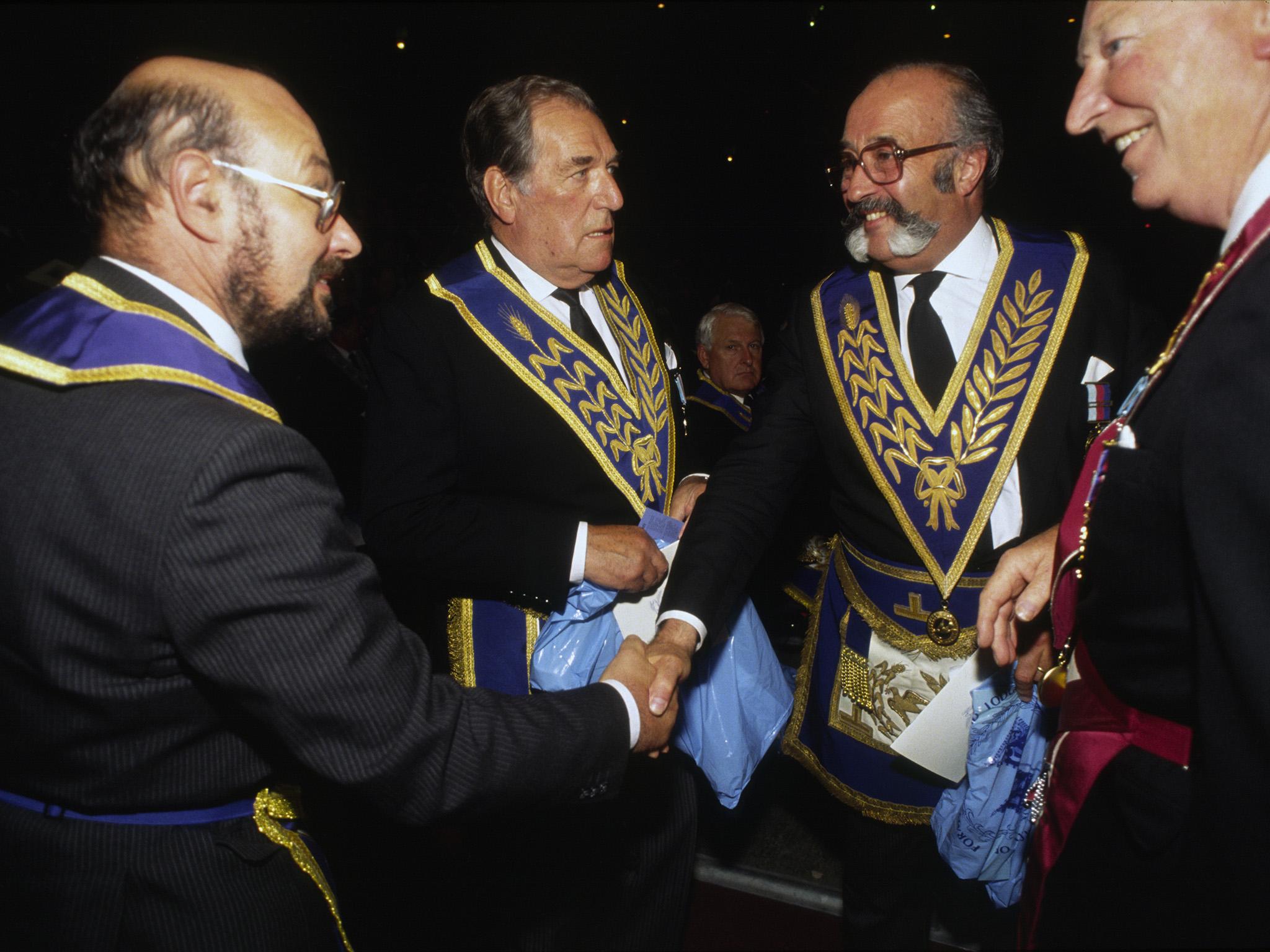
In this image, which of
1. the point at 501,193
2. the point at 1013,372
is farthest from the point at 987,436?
the point at 501,193

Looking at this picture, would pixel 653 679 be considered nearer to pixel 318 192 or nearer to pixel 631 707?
pixel 631 707

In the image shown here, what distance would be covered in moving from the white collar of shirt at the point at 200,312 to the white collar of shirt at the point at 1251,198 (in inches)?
61.3

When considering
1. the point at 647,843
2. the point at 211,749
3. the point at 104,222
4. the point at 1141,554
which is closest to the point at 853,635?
the point at 647,843

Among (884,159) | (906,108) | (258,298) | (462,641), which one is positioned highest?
(906,108)

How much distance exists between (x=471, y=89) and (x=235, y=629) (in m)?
5.90

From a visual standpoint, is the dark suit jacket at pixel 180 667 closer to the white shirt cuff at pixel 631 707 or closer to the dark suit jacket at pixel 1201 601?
the white shirt cuff at pixel 631 707

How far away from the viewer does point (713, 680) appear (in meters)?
2.12

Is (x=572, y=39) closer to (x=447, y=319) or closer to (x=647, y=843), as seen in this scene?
(x=447, y=319)

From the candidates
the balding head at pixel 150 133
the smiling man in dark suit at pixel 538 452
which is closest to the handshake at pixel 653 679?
the smiling man in dark suit at pixel 538 452

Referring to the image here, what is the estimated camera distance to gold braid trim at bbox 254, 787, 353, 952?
4.27 feet

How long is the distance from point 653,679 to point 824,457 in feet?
3.12

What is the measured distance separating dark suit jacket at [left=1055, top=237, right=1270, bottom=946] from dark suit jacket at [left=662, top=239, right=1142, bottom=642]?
79cm

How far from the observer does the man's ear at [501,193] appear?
2.17m

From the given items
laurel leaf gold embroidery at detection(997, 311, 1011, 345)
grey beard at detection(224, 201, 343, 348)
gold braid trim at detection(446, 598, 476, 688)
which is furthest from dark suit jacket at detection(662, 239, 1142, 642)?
grey beard at detection(224, 201, 343, 348)
